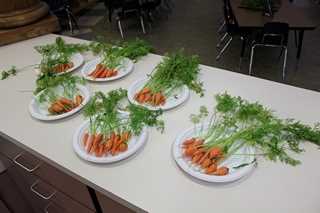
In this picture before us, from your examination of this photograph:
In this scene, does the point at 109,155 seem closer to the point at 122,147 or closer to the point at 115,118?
the point at 122,147

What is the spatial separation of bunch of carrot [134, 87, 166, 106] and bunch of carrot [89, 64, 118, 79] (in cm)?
29

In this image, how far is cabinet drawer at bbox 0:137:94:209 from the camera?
1128mm

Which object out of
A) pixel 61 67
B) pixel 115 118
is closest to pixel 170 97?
pixel 115 118

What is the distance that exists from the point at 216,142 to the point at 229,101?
9.0 inches

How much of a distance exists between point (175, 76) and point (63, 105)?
1.85ft

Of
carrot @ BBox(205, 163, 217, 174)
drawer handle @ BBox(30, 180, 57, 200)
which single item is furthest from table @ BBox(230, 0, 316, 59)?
drawer handle @ BBox(30, 180, 57, 200)

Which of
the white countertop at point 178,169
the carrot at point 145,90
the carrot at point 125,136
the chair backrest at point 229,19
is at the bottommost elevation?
the chair backrest at point 229,19

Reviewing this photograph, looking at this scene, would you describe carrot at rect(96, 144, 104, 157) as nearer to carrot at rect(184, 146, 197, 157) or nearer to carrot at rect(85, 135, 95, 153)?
carrot at rect(85, 135, 95, 153)

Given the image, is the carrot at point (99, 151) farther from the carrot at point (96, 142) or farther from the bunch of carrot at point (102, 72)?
the bunch of carrot at point (102, 72)

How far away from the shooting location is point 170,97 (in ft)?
4.05

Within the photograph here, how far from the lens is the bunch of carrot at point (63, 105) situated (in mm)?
1219

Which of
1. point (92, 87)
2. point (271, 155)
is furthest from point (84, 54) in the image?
point (271, 155)

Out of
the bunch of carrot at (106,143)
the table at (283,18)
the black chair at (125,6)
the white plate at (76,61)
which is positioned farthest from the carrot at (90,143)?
the black chair at (125,6)

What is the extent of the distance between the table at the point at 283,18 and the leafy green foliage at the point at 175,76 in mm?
1969
